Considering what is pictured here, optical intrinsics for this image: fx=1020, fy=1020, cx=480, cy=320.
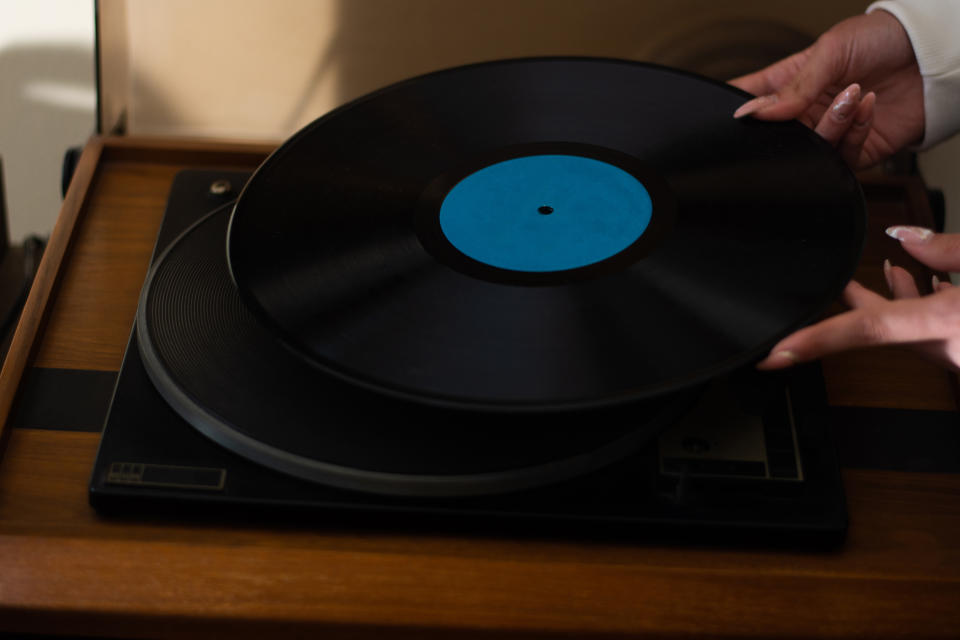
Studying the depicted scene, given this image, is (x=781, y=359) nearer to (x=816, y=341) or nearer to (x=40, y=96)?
(x=816, y=341)

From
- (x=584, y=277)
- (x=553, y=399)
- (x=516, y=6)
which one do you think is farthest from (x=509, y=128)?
(x=516, y=6)

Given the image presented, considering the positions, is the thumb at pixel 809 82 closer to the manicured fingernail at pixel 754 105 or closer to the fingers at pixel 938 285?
the manicured fingernail at pixel 754 105

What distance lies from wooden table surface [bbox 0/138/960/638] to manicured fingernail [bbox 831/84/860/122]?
352 mm

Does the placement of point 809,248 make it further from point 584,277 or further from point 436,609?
point 436,609

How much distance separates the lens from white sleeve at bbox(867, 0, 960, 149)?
102 centimetres

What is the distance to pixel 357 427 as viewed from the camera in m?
0.74

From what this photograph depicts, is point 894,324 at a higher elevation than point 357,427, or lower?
higher

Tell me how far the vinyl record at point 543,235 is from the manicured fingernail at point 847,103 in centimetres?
9

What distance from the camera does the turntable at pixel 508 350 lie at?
695 mm

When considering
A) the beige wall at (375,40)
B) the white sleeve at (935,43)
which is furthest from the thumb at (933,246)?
the beige wall at (375,40)

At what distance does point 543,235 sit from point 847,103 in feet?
1.11

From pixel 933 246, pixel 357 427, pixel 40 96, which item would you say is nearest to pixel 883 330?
pixel 933 246

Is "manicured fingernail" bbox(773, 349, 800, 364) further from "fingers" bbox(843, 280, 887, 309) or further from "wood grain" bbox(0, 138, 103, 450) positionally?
"wood grain" bbox(0, 138, 103, 450)

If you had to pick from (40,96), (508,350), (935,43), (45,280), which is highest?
(935,43)
